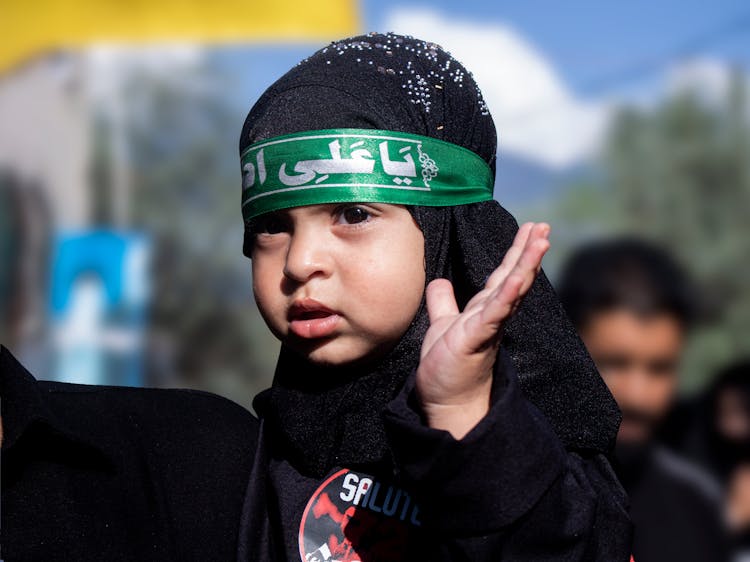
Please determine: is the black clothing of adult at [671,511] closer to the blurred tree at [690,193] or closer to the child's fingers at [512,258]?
the child's fingers at [512,258]

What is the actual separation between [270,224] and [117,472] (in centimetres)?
47

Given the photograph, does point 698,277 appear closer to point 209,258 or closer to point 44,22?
point 209,258

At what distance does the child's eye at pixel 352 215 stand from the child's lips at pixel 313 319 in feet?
0.46

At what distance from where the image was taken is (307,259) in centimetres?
175

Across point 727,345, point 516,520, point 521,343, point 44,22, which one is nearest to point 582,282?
point 521,343

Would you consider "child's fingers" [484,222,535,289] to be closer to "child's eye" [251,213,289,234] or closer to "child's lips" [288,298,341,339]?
"child's lips" [288,298,341,339]

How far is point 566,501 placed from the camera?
1.57m

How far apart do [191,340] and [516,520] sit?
14.9 meters

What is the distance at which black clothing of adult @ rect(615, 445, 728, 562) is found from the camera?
365 cm

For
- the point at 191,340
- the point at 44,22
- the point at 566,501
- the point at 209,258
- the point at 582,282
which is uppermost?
the point at 44,22

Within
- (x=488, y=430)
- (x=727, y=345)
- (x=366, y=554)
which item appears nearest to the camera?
(x=488, y=430)

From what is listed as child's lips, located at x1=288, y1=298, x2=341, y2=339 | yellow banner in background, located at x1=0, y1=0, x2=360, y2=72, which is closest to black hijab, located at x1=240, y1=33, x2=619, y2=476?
child's lips, located at x1=288, y1=298, x2=341, y2=339

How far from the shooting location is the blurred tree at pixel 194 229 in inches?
628

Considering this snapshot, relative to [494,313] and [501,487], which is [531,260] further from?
[501,487]
